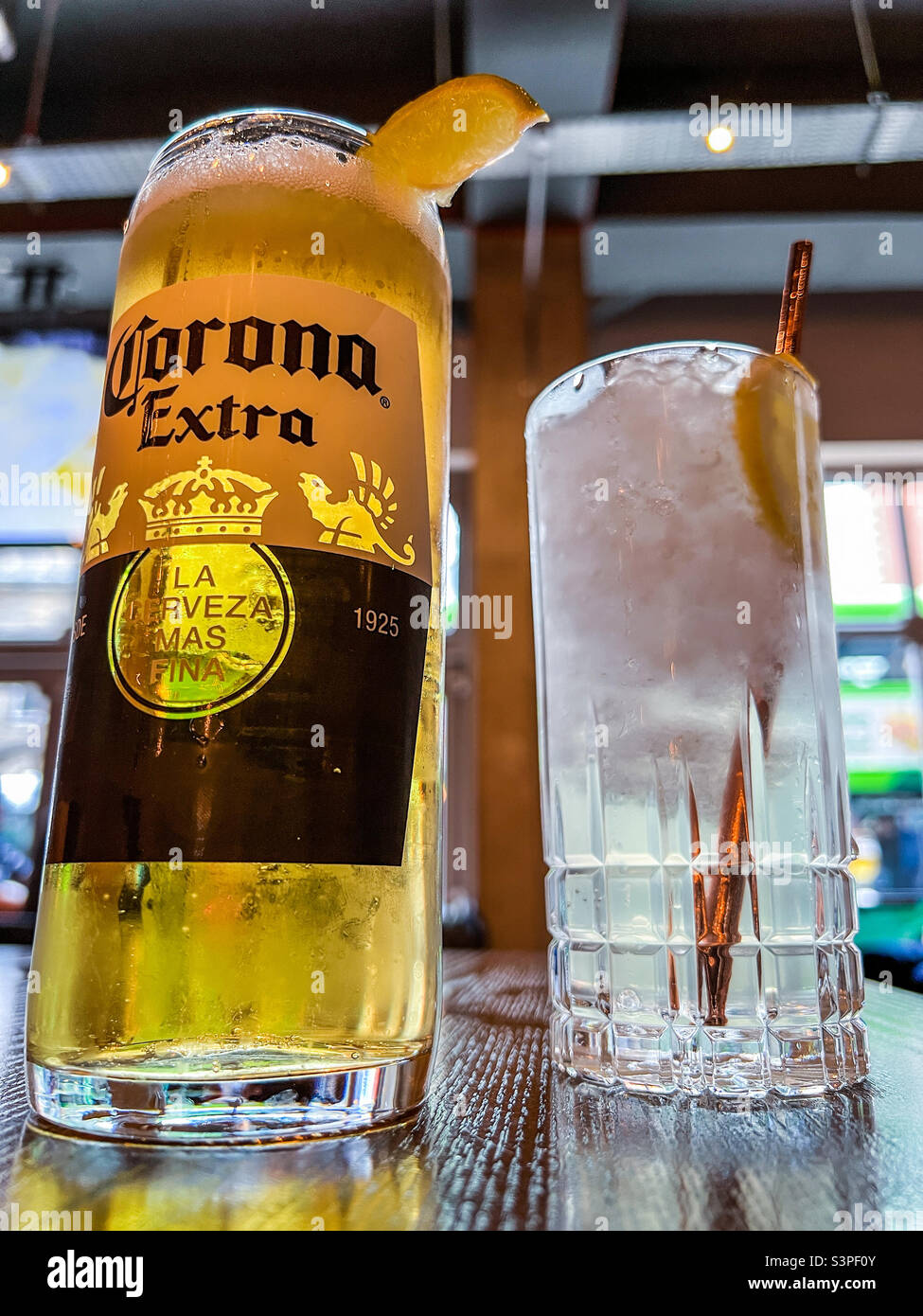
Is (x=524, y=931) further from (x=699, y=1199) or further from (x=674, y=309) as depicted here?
(x=699, y=1199)

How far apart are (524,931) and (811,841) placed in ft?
10.7

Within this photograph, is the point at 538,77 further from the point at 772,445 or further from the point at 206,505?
the point at 206,505

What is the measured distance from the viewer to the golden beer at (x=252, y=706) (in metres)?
0.38

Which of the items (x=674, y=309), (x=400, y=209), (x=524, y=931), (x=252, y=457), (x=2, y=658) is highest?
(x=674, y=309)

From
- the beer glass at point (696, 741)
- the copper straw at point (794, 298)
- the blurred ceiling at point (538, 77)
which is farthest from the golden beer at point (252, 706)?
the blurred ceiling at point (538, 77)

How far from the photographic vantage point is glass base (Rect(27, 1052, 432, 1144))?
0.35 meters

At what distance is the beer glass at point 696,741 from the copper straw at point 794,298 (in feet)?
0.09

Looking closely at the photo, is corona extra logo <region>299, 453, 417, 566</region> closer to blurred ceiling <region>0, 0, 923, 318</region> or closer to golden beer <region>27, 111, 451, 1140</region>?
golden beer <region>27, 111, 451, 1140</region>

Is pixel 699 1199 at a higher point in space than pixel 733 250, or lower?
lower

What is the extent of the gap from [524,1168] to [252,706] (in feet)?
0.68

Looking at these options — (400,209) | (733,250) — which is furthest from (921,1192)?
(733,250)

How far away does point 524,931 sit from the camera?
12.0 feet
